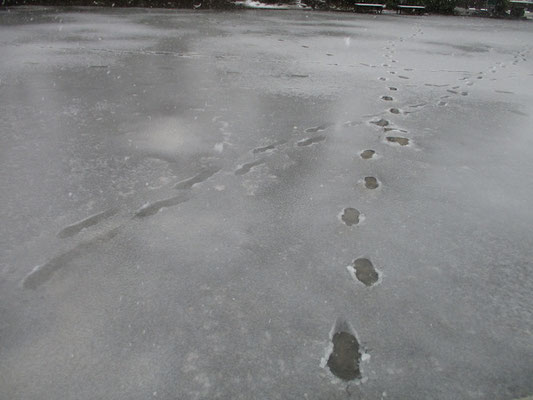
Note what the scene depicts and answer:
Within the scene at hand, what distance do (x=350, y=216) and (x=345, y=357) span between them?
1.14 metres

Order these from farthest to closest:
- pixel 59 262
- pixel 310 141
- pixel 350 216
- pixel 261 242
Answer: pixel 310 141
pixel 350 216
pixel 261 242
pixel 59 262

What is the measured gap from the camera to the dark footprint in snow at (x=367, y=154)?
11.3 feet

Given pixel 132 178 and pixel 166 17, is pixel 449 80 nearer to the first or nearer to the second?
pixel 132 178

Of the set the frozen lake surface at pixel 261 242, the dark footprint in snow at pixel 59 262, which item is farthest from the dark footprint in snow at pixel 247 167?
the dark footprint in snow at pixel 59 262

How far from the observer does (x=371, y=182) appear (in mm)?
3031

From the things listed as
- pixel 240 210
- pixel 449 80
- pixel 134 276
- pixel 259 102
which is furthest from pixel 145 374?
pixel 449 80

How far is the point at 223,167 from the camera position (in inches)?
125

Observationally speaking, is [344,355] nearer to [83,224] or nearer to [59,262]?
[59,262]

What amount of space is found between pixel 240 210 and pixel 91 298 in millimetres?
1079

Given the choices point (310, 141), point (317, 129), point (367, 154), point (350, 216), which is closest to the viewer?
point (350, 216)

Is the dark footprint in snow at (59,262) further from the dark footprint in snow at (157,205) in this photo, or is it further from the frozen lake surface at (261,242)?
the dark footprint in snow at (157,205)

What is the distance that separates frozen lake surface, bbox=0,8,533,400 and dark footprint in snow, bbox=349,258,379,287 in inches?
0.6

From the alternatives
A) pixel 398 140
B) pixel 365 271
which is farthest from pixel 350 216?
pixel 398 140

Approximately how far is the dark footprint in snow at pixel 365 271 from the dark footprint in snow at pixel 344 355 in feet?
1.15
